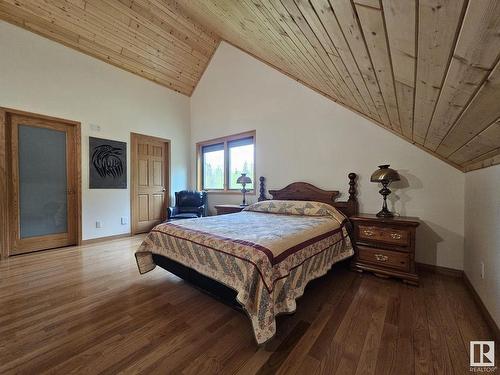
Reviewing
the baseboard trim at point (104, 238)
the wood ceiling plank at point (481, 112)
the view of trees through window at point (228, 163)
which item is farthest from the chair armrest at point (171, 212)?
the wood ceiling plank at point (481, 112)

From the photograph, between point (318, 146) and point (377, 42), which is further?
point (318, 146)

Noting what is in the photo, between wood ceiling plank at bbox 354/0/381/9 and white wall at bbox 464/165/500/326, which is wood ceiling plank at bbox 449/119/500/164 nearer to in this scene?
white wall at bbox 464/165/500/326

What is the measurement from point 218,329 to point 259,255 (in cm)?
66

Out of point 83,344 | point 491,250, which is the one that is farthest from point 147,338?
point 491,250

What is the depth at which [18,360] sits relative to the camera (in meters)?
1.25

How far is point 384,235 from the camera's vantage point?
2.31 metres

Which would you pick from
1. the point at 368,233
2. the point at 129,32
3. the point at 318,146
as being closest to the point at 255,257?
the point at 368,233

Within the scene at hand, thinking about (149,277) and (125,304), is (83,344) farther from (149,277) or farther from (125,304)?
(149,277)

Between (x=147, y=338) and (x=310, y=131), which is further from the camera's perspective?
(x=310, y=131)

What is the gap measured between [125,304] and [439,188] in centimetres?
346

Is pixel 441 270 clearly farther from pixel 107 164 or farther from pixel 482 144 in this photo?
pixel 107 164

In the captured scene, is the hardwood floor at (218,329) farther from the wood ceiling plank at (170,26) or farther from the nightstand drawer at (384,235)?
the wood ceiling plank at (170,26)

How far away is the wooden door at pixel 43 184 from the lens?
311 cm

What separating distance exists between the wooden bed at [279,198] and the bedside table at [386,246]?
500mm
